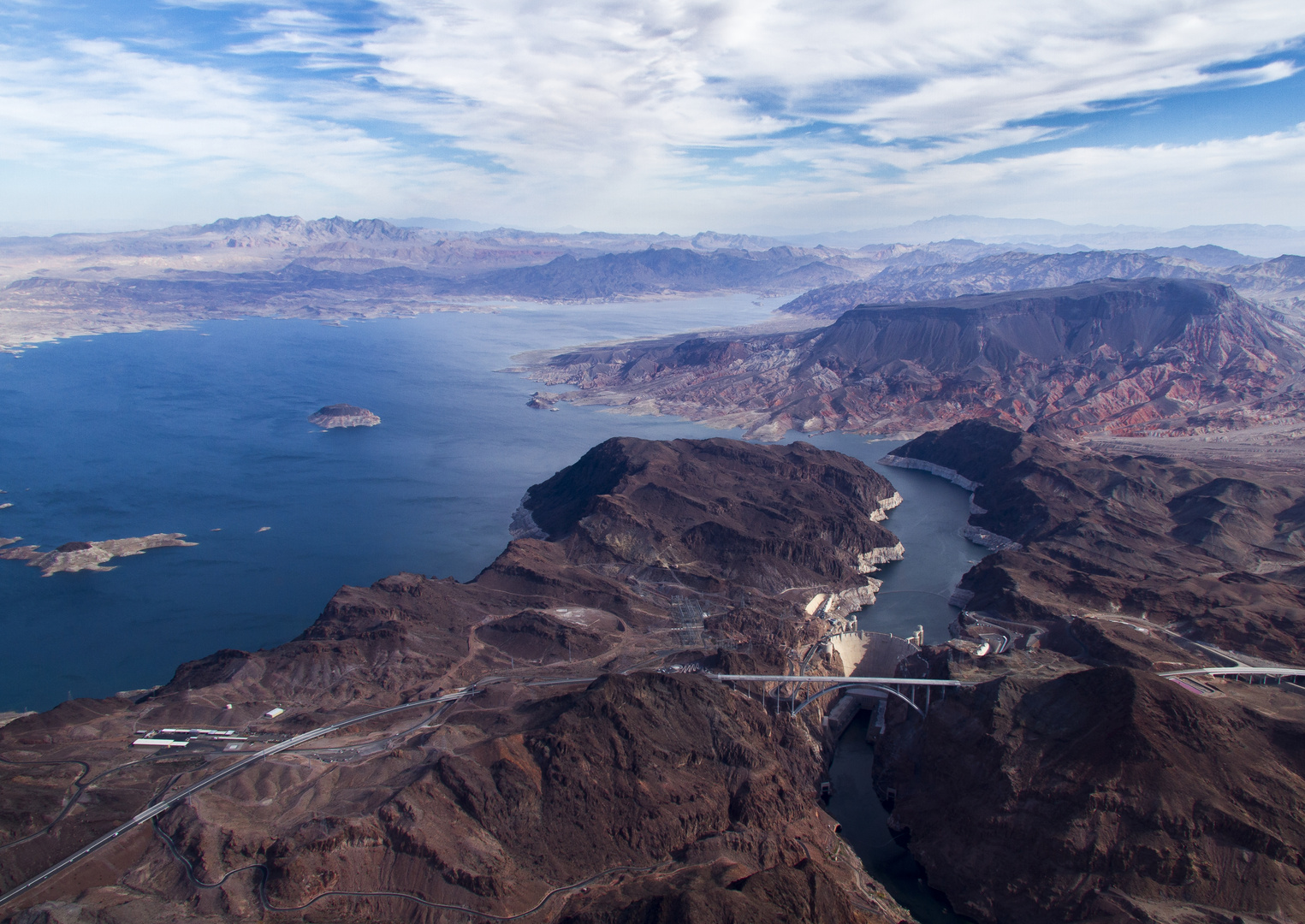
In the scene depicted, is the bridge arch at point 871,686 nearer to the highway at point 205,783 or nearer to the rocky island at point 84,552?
the highway at point 205,783

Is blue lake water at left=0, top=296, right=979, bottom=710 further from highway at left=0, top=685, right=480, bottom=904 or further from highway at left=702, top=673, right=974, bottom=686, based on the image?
highway at left=0, top=685, right=480, bottom=904

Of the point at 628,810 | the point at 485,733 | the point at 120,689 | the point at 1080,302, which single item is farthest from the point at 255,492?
the point at 1080,302

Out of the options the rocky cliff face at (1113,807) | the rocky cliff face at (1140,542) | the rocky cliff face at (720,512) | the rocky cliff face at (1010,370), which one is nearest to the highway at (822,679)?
the rocky cliff face at (1113,807)

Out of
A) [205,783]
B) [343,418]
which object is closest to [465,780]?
[205,783]

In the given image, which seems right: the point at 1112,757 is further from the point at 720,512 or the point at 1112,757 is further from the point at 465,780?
the point at 720,512

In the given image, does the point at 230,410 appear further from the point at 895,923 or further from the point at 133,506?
the point at 895,923

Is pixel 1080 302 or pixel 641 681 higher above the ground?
pixel 1080 302
